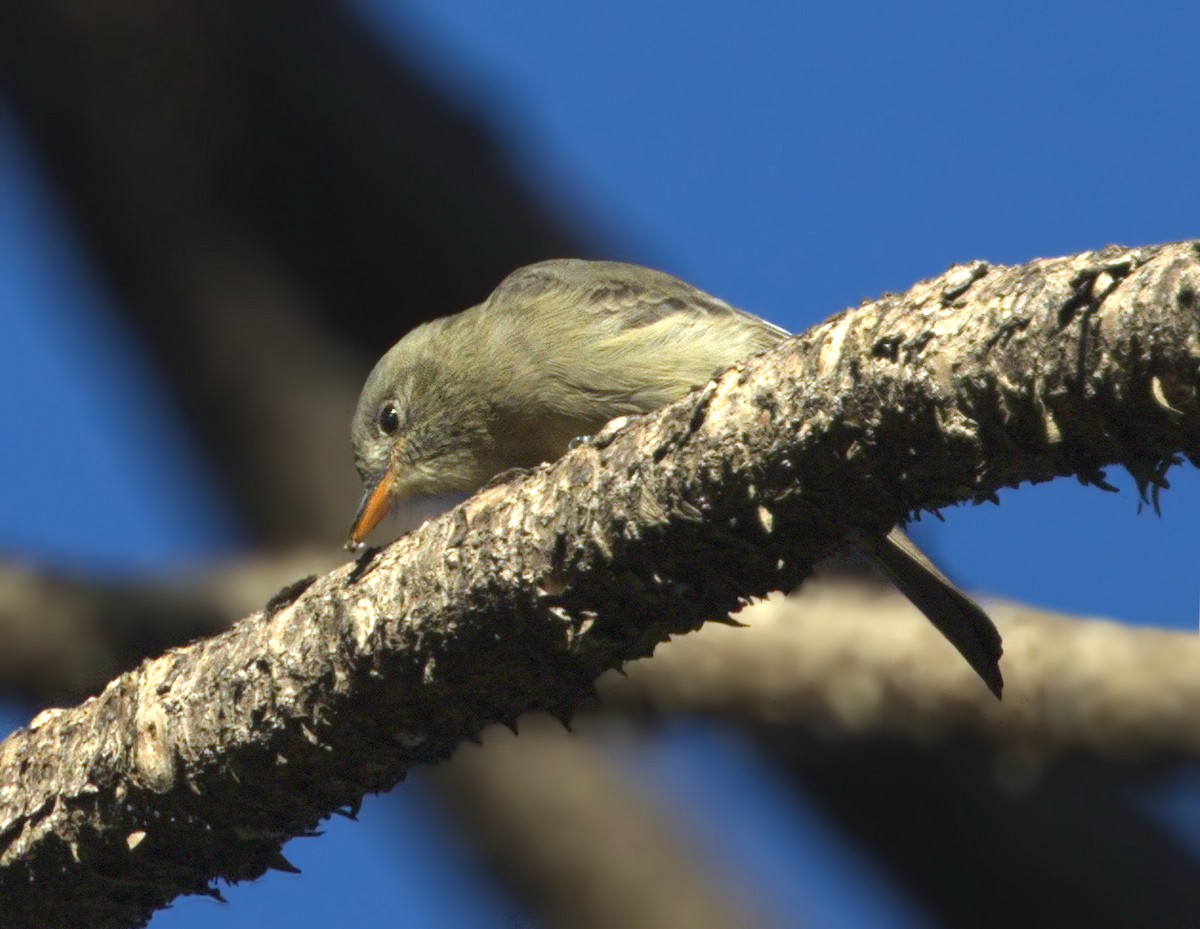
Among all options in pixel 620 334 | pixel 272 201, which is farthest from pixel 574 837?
pixel 272 201

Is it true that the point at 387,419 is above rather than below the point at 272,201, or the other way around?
below

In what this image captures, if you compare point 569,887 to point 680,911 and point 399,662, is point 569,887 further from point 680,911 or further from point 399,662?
point 399,662

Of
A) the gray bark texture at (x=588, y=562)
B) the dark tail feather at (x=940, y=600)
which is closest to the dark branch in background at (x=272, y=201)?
the dark tail feather at (x=940, y=600)

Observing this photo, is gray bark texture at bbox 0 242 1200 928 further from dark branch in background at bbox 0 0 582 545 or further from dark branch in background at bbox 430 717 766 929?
dark branch in background at bbox 0 0 582 545

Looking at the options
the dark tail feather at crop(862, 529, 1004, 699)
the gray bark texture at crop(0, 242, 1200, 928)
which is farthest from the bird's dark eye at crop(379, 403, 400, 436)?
the gray bark texture at crop(0, 242, 1200, 928)

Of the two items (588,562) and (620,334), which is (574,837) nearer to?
(620,334)

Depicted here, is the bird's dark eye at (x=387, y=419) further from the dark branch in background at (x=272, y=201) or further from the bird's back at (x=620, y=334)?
the dark branch in background at (x=272, y=201)

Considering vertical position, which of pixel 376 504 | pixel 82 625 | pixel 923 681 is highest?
pixel 376 504
